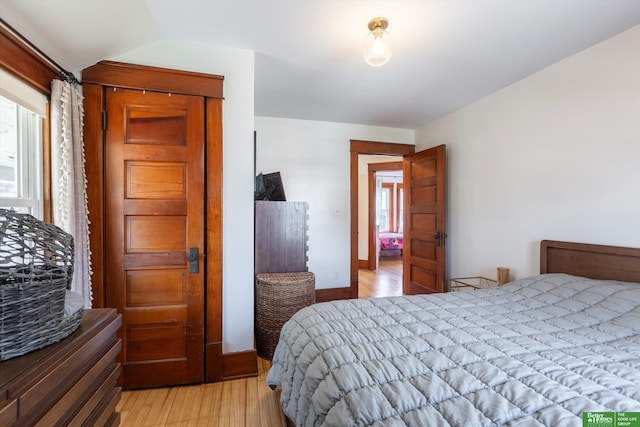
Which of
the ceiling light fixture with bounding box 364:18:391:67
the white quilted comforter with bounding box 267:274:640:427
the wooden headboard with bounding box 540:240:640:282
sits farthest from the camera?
the wooden headboard with bounding box 540:240:640:282

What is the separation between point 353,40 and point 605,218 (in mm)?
2176

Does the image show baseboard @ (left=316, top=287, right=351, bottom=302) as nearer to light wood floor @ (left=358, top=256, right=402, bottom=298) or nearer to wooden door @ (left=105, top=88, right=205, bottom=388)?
light wood floor @ (left=358, top=256, right=402, bottom=298)

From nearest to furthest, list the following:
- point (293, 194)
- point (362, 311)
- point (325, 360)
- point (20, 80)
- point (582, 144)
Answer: point (325, 360) < point (20, 80) < point (362, 311) < point (582, 144) < point (293, 194)

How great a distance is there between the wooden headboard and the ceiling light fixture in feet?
6.51

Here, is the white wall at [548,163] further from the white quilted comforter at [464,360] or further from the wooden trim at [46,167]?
the wooden trim at [46,167]

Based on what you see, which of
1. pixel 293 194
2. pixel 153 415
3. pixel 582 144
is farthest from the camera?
pixel 293 194

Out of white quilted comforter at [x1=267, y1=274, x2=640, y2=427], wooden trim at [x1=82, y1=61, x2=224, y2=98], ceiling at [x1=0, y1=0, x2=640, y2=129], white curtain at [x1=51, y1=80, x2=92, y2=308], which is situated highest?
ceiling at [x1=0, y1=0, x2=640, y2=129]

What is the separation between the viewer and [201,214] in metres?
2.04

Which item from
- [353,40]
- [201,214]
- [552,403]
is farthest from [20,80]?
[552,403]

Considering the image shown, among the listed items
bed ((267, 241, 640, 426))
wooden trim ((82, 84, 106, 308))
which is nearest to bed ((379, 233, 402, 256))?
bed ((267, 241, 640, 426))

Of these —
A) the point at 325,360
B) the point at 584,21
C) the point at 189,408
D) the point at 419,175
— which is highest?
the point at 584,21

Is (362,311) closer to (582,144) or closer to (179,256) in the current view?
(179,256)

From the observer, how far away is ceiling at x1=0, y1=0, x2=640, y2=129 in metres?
1.60

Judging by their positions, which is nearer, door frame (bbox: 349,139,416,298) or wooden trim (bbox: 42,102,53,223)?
wooden trim (bbox: 42,102,53,223)
